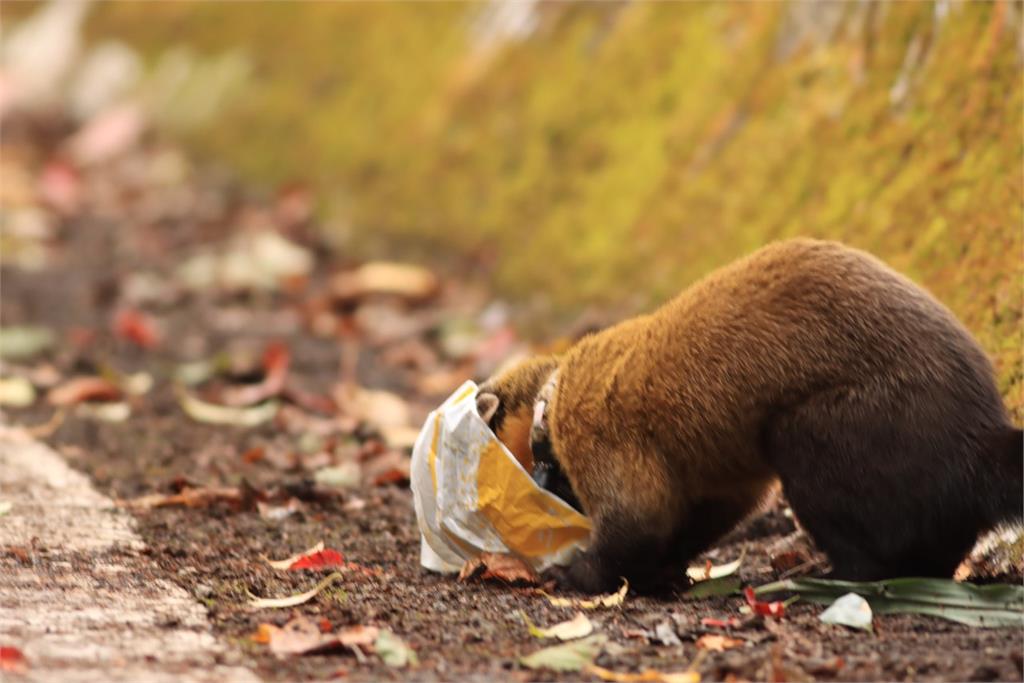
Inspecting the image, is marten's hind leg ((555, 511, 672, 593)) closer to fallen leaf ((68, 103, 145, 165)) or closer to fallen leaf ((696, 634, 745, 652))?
fallen leaf ((696, 634, 745, 652))

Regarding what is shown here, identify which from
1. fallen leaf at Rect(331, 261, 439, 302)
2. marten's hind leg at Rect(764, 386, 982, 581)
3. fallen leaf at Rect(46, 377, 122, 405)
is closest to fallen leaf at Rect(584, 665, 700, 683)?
marten's hind leg at Rect(764, 386, 982, 581)

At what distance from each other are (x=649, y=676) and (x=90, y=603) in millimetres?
1562

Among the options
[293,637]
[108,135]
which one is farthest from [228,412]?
[108,135]

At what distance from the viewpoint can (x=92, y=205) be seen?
12.9m

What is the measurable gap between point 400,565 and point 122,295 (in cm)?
577

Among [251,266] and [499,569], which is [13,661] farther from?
[251,266]

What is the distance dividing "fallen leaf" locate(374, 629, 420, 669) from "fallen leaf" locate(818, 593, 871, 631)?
3.82 ft

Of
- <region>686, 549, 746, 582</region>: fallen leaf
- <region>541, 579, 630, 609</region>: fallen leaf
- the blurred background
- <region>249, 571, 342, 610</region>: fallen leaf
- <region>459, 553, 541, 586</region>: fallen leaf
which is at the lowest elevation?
<region>686, 549, 746, 582</region>: fallen leaf

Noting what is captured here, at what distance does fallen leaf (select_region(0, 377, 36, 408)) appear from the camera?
700 centimetres

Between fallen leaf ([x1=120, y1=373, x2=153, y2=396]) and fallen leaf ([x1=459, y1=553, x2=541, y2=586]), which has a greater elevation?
fallen leaf ([x1=120, y1=373, x2=153, y2=396])

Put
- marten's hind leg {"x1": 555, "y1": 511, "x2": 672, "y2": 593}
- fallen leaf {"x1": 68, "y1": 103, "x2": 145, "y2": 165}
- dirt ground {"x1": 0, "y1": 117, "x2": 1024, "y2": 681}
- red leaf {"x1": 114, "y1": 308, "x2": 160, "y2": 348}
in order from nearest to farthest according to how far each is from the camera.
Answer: dirt ground {"x1": 0, "y1": 117, "x2": 1024, "y2": 681} → marten's hind leg {"x1": 555, "y1": 511, "x2": 672, "y2": 593} → red leaf {"x1": 114, "y1": 308, "x2": 160, "y2": 348} → fallen leaf {"x1": 68, "y1": 103, "x2": 145, "y2": 165}

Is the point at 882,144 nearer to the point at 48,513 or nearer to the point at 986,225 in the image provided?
the point at 986,225

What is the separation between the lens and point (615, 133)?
866 cm

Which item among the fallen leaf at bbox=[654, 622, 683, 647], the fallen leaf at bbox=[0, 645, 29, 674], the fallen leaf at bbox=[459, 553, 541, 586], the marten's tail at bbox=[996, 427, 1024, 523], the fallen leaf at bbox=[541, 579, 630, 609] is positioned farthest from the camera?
the fallen leaf at bbox=[459, 553, 541, 586]
